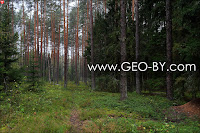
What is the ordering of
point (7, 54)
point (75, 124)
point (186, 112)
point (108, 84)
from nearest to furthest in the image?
point (75, 124) → point (186, 112) → point (7, 54) → point (108, 84)

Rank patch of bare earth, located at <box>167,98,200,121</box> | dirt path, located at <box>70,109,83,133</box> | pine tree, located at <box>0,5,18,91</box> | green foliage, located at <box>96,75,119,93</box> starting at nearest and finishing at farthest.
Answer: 1. dirt path, located at <box>70,109,83,133</box>
2. patch of bare earth, located at <box>167,98,200,121</box>
3. pine tree, located at <box>0,5,18,91</box>
4. green foliage, located at <box>96,75,119,93</box>

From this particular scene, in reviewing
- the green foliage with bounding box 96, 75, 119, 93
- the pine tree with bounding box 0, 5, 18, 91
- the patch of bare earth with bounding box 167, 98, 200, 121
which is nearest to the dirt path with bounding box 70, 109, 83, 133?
the patch of bare earth with bounding box 167, 98, 200, 121

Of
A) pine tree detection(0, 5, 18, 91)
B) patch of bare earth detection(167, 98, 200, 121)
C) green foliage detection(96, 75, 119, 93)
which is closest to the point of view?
patch of bare earth detection(167, 98, 200, 121)

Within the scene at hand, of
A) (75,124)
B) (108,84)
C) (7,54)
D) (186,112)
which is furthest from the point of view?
(108,84)

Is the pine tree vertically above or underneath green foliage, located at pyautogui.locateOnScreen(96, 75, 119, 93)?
above

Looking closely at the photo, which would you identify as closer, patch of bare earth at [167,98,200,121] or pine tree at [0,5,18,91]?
patch of bare earth at [167,98,200,121]

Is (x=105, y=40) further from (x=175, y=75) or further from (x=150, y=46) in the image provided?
(x=175, y=75)

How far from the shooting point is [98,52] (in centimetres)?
1891

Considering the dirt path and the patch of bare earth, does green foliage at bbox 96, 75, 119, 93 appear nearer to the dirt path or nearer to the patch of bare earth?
the patch of bare earth

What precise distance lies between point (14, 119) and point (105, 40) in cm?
1408

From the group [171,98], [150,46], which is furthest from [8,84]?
[150,46]

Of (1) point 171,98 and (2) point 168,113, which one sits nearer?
(2) point 168,113

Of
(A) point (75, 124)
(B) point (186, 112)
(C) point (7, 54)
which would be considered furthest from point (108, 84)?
(C) point (7, 54)

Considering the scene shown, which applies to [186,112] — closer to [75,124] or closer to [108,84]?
[75,124]
